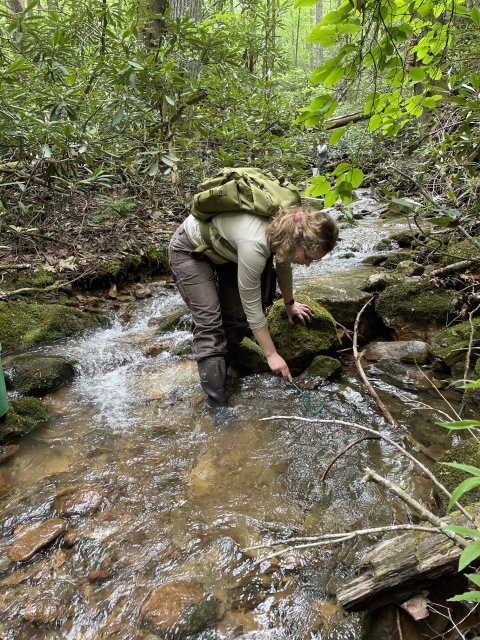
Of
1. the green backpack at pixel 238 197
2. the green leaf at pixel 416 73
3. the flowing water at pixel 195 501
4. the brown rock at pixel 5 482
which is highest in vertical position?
the green leaf at pixel 416 73

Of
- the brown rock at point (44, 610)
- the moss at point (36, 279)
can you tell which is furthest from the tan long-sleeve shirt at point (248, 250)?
the moss at point (36, 279)

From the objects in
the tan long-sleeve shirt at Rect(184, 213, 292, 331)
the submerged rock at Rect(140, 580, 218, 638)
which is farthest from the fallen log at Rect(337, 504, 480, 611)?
the tan long-sleeve shirt at Rect(184, 213, 292, 331)

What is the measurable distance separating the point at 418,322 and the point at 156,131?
4.33 m

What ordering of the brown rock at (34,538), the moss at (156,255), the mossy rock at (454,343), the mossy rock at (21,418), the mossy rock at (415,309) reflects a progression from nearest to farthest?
the brown rock at (34,538) < the mossy rock at (21,418) < the mossy rock at (454,343) < the mossy rock at (415,309) < the moss at (156,255)

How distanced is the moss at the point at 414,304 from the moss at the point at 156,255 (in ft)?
11.8

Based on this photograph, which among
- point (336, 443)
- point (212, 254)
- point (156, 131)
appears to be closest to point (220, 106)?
point (156, 131)

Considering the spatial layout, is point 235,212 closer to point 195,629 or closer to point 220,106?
point 195,629

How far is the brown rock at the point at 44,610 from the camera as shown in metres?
1.73

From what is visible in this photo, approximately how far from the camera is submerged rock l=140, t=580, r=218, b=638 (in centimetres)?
168

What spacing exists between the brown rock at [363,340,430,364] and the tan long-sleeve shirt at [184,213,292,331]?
1.67 metres

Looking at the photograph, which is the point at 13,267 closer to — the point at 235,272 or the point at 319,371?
the point at 235,272

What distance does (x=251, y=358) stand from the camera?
384cm

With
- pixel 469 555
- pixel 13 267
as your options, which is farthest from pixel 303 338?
pixel 13 267

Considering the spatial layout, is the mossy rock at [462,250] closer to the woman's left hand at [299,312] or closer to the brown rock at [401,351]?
the brown rock at [401,351]
